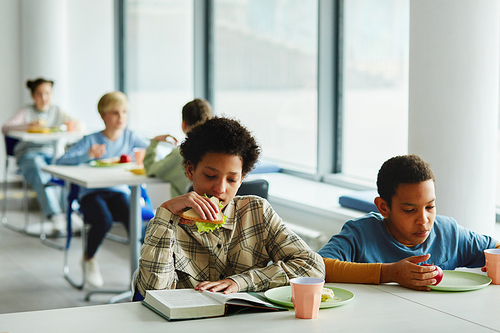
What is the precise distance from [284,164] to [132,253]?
1.75 meters

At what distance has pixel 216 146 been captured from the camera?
1.75m

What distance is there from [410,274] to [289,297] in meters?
0.35

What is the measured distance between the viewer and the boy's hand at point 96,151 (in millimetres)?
3808

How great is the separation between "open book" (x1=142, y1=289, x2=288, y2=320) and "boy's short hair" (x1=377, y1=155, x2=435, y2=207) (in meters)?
0.65

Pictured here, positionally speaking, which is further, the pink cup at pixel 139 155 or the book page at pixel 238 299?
the pink cup at pixel 139 155

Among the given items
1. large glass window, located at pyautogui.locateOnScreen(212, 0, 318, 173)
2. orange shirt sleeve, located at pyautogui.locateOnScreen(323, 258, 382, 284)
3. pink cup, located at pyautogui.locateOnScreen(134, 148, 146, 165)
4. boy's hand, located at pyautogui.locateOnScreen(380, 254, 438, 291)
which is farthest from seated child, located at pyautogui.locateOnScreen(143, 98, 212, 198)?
boy's hand, located at pyautogui.locateOnScreen(380, 254, 438, 291)

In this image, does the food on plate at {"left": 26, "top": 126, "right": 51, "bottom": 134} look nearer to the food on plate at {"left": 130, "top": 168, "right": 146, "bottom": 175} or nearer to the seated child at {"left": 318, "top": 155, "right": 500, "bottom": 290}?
the food on plate at {"left": 130, "top": 168, "right": 146, "bottom": 175}

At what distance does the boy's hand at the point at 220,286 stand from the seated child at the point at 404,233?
312mm

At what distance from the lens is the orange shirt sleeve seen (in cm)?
170

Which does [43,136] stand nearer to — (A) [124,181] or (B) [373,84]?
(A) [124,181]

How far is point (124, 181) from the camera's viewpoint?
3340mm

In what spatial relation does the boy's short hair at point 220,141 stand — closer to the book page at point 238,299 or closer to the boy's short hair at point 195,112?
the book page at point 238,299

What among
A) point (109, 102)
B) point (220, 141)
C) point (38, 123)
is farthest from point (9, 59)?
point (220, 141)

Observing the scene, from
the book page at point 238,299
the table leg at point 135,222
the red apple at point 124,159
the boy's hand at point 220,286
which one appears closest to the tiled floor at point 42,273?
the table leg at point 135,222
